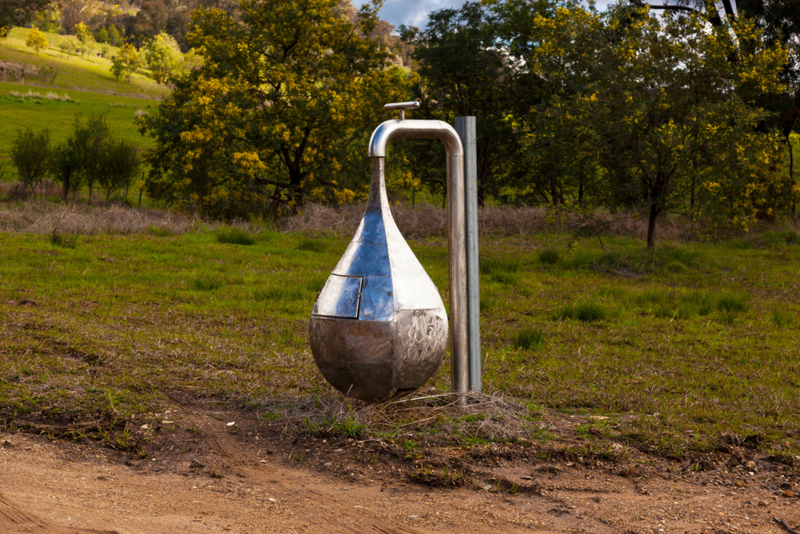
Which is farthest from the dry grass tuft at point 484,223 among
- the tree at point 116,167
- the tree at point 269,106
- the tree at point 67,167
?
the tree at point 67,167

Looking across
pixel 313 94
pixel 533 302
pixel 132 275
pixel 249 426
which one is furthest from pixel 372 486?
pixel 313 94

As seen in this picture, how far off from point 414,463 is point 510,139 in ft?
58.2

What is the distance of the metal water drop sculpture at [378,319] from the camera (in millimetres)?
4477

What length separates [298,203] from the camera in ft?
68.6

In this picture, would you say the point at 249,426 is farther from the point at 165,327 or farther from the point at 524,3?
the point at 524,3

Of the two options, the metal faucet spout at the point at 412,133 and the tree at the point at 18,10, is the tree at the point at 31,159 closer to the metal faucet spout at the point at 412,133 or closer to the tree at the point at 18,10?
the tree at the point at 18,10

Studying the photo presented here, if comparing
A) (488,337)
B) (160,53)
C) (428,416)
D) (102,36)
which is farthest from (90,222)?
(102,36)

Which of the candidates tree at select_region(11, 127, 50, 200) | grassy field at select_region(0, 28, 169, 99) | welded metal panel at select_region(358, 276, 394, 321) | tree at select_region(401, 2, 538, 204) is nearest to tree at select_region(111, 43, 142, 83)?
grassy field at select_region(0, 28, 169, 99)

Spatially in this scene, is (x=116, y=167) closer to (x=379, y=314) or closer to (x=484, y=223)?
(x=484, y=223)

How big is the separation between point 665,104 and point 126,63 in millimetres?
85439

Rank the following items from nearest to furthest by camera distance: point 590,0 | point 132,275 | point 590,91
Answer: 1. point 132,275
2. point 590,91
3. point 590,0

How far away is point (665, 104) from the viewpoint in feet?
39.4

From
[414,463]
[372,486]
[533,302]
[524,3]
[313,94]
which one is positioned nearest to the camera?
[372,486]

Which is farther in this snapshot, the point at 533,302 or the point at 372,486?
the point at 533,302
